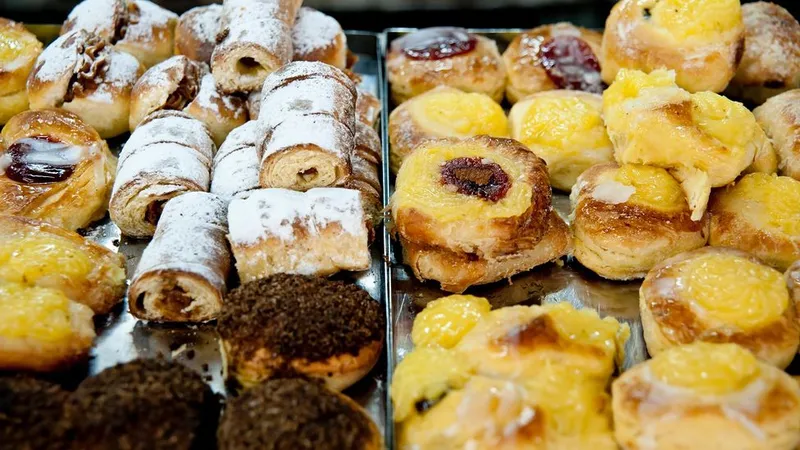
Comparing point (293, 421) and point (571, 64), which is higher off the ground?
point (571, 64)

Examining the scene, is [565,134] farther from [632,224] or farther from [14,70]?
[14,70]

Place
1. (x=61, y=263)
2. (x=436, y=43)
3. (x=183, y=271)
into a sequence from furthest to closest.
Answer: (x=436, y=43), (x=61, y=263), (x=183, y=271)

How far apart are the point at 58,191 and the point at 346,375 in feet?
6.00

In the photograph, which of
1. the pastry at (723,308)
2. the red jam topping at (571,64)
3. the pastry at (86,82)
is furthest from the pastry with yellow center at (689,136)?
the pastry at (86,82)

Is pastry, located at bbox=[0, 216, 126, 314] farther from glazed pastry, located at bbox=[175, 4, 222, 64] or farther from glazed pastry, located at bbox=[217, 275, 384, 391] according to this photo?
glazed pastry, located at bbox=[175, 4, 222, 64]

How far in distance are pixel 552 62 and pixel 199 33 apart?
2.24 m

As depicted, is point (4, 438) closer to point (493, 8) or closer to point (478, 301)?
point (478, 301)

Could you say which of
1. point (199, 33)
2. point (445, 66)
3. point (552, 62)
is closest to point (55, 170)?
point (199, 33)

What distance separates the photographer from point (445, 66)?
470 centimetres

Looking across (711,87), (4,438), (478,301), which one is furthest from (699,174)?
(4,438)

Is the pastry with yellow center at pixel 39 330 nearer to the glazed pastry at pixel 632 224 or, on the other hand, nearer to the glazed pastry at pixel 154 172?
the glazed pastry at pixel 154 172

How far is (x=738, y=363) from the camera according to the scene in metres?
2.51

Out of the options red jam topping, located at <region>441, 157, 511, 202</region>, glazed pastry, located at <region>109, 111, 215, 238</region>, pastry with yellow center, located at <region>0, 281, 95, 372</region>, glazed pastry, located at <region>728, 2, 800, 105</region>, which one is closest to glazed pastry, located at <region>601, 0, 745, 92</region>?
glazed pastry, located at <region>728, 2, 800, 105</region>

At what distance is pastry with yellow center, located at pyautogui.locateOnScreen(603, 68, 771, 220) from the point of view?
11.2 feet
